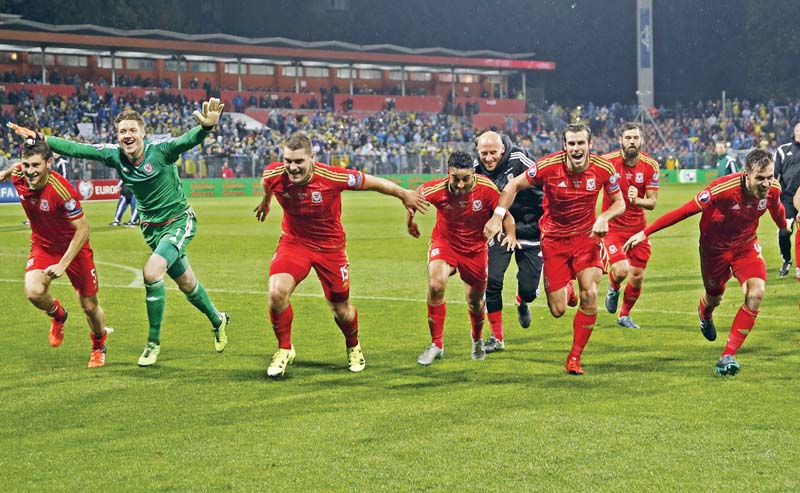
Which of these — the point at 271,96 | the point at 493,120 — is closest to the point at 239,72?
the point at 271,96

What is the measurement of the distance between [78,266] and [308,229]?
2.22 m

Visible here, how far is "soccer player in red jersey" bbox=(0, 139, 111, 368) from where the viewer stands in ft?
28.7

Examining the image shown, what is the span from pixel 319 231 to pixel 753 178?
366 cm

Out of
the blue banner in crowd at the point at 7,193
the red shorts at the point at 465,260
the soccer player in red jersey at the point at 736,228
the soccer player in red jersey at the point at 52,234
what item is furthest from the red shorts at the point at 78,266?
the blue banner in crowd at the point at 7,193

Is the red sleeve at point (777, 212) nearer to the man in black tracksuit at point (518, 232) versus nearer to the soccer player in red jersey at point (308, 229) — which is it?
the man in black tracksuit at point (518, 232)

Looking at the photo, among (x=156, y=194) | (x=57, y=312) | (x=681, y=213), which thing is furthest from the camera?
(x=57, y=312)

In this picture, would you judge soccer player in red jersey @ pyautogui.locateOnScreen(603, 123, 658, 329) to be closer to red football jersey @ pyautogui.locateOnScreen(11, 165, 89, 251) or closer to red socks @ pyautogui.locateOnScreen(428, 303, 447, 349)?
red socks @ pyautogui.locateOnScreen(428, 303, 447, 349)

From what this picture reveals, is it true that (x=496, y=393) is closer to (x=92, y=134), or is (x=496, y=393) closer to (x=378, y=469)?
(x=378, y=469)

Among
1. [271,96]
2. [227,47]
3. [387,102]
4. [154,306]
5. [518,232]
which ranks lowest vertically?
[154,306]

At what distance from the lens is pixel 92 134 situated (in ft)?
159

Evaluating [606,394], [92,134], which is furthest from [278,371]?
[92,134]

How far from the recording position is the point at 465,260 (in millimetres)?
9188

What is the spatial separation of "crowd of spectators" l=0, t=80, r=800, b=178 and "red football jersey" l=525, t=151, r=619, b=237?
3210cm

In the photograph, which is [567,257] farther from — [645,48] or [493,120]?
[645,48]
